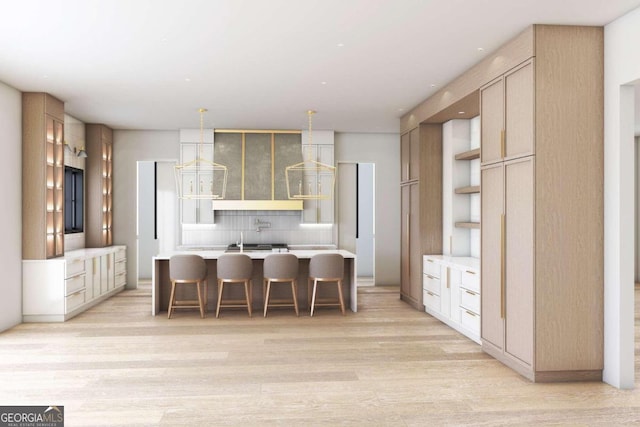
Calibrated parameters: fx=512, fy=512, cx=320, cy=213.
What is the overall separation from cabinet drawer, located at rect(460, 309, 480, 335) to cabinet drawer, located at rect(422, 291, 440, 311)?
0.68 m

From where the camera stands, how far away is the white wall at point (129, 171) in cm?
873

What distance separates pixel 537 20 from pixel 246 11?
216 centimetres

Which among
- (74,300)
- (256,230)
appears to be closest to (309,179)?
(256,230)

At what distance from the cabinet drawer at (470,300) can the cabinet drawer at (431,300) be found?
26.4 inches

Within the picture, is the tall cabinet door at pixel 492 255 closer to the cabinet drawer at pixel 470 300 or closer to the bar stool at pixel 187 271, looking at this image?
the cabinet drawer at pixel 470 300

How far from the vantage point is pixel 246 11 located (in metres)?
3.67

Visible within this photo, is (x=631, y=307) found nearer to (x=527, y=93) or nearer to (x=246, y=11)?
(x=527, y=93)

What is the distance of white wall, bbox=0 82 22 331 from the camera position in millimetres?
5590

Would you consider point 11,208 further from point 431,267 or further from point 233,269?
point 431,267

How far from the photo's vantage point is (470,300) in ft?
17.2

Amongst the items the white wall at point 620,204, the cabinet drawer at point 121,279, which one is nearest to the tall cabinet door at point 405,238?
the white wall at point 620,204

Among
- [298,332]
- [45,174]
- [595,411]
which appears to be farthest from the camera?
[45,174]

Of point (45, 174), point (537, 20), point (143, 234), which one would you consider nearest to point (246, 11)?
point (537, 20)

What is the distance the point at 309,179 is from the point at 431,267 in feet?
10.2
